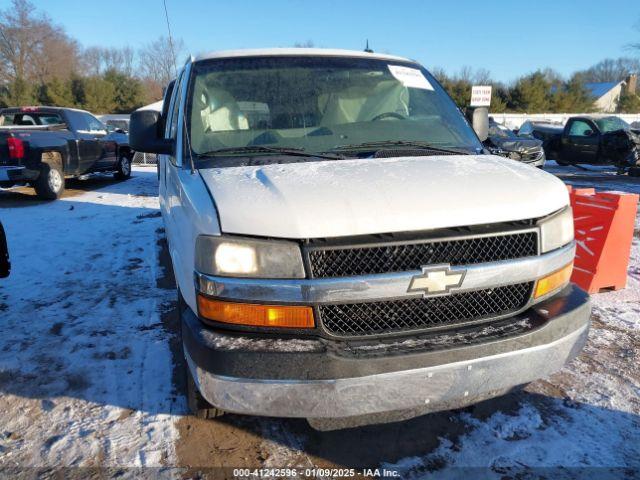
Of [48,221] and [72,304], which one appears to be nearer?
[72,304]

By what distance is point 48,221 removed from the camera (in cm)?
788

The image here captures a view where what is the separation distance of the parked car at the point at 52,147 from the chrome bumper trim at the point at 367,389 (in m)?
8.94

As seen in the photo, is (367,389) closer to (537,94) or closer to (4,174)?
A: (4,174)

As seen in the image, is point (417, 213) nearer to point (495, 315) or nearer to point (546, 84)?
point (495, 315)

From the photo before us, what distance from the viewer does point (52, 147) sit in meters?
10.0

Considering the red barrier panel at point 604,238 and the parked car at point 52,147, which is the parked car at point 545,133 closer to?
the parked car at point 52,147

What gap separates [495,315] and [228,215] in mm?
1301

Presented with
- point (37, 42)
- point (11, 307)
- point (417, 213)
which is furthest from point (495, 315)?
point (37, 42)

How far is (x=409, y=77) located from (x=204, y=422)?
2.72 m

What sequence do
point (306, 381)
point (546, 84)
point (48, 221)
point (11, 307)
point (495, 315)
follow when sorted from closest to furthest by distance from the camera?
1. point (306, 381)
2. point (495, 315)
3. point (11, 307)
4. point (48, 221)
5. point (546, 84)

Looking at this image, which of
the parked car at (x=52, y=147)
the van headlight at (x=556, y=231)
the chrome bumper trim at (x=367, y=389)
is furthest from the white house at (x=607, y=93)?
the chrome bumper trim at (x=367, y=389)

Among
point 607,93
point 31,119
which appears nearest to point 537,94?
point 607,93

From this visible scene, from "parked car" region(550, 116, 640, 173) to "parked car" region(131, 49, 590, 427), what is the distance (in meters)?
13.9

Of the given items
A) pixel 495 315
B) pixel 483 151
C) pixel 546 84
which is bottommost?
pixel 495 315
